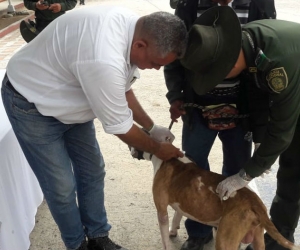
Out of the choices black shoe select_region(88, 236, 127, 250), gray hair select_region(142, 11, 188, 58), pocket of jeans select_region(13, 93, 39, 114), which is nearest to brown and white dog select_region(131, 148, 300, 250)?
black shoe select_region(88, 236, 127, 250)

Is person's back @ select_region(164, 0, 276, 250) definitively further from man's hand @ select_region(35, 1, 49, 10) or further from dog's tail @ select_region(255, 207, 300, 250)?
man's hand @ select_region(35, 1, 49, 10)

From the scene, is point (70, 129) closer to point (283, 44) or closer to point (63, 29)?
point (63, 29)

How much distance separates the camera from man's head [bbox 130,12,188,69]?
6.01 ft

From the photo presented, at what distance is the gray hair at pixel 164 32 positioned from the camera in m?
1.83

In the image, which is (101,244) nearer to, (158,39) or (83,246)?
(83,246)

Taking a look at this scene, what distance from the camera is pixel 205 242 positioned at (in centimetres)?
291

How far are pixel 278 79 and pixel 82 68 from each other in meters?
0.95

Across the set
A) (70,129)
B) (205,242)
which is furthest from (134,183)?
(70,129)

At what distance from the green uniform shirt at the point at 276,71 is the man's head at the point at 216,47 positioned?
8 cm

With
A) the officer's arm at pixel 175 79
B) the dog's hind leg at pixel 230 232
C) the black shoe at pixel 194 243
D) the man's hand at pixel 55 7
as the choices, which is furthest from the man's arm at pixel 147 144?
the man's hand at pixel 55 7

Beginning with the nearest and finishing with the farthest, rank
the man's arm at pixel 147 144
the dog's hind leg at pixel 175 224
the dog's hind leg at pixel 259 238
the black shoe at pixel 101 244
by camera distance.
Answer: the man's arm at pixel 147 144
the dog's hind leg at pixel 259 238
the black shoe at pixel 101 244
the dog's hind leg at pixel 175 224

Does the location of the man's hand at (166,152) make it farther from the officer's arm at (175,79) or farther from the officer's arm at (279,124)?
the officer's arm at (279,124)

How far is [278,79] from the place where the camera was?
1826 mm

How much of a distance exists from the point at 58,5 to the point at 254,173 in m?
4.21
